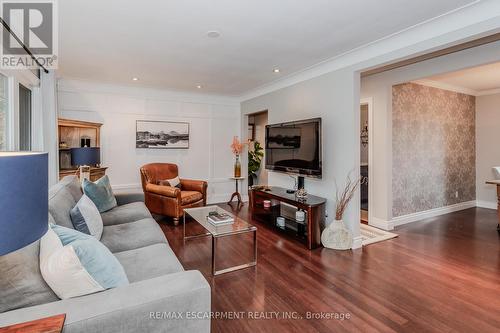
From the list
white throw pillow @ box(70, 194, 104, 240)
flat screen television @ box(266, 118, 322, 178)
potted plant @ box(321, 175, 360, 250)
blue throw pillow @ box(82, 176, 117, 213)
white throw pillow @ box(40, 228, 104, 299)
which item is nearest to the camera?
white throw pillow @ box(40, 228, 104, 299)

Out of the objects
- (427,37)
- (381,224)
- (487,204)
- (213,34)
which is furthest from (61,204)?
(487,204)

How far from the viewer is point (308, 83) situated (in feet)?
13.1

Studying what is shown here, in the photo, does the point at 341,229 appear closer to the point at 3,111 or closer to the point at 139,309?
the point at 139,309

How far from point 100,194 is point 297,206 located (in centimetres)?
238

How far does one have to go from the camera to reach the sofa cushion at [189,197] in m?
4.30

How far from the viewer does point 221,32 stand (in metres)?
2.66

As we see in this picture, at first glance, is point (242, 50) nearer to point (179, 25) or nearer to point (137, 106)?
point (179, 25)

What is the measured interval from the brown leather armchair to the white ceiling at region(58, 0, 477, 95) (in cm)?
172

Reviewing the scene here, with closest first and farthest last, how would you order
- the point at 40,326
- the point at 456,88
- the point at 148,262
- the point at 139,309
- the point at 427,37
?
1. the point at 40,326
2. the point at 139,309
3. the point at 148,262
4. the point at 427,37
5. the point at 456,88

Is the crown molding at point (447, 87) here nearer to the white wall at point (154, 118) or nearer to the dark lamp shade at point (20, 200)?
the white wall at point (154, 118)

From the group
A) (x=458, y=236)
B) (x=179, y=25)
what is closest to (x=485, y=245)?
(x=458, y=236)

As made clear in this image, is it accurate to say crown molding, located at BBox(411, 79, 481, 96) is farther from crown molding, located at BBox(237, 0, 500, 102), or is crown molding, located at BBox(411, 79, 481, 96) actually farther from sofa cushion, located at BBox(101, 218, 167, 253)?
sofa cushion, located at BBox(101, 218, 167, 253)

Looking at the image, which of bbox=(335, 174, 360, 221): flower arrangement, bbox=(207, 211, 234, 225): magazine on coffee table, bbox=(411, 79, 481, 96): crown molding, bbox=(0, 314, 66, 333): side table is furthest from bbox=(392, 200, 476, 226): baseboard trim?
bbox=(0, 314, 66, 333): side table

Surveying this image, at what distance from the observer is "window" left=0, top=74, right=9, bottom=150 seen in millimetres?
2680
